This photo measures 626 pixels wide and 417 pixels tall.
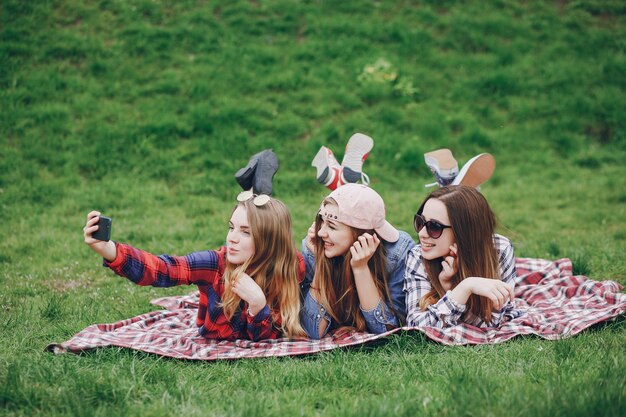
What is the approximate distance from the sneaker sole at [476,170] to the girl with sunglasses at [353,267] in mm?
869

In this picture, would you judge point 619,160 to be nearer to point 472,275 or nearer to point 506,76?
point 506,76

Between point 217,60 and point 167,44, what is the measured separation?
935 millimetres

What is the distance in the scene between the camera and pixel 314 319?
4293 millimetres

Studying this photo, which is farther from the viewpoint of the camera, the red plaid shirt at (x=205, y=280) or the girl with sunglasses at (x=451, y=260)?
the girl with sunglasses at (x=451, y=260)

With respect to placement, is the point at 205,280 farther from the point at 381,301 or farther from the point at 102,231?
the point at 381,301

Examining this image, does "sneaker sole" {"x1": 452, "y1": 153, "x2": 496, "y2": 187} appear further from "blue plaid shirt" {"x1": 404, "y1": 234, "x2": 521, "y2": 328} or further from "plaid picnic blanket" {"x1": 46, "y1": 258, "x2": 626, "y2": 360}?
"plaid picnic blanket" {"x1": 46, "y1": 258, "x2": 626, "y2": 360}

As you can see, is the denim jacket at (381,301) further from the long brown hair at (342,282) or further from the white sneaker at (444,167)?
the white sneaker at (444,167)

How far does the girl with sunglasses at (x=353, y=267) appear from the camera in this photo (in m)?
4.18

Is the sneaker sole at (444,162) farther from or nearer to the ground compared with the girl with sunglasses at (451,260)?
farther from the ground

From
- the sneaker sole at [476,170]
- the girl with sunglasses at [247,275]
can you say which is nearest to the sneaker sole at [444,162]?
the sneaker sole at [476,170]

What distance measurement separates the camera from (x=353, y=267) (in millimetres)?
4137

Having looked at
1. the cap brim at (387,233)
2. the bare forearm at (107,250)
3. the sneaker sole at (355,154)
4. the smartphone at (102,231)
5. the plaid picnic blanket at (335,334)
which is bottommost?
the plaid picnic blanket at (335,334)

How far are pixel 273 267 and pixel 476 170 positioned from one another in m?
1.87

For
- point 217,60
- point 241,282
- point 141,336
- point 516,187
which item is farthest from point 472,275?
point 217,60
